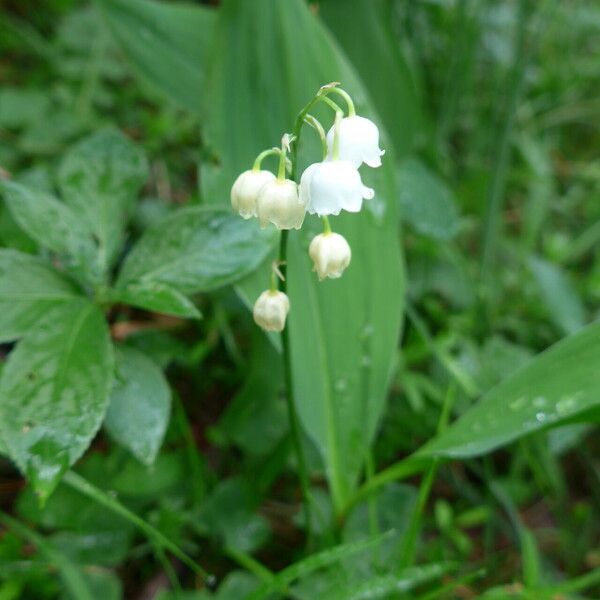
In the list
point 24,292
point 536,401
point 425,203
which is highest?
point 24,292

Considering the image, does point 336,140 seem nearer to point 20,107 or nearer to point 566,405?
point 566,405

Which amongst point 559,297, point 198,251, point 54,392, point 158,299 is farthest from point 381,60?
point 54,392

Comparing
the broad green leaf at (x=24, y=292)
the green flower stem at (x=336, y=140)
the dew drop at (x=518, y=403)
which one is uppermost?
the green flower stem at (x=336, y=140)

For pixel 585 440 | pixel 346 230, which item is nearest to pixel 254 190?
pixel 346 230

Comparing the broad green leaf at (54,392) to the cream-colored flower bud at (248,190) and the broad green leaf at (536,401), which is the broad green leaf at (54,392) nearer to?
the cream-colored flower bud at (248,190)

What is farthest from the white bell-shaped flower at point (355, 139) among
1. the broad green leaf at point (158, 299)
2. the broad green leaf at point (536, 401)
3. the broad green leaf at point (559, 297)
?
the broad green leaf at point (559, 297)

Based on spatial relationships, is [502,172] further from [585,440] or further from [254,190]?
[254,190]
